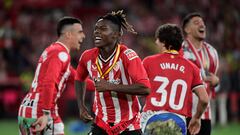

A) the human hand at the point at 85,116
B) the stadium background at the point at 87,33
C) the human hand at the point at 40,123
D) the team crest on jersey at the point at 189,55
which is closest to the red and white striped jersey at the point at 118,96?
the human hand at the point at 85,116

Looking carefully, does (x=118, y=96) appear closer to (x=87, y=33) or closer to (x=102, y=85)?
(x=102, y=85)

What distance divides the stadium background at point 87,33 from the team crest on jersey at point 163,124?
956 centimetres

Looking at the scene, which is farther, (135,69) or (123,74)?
(123,74)

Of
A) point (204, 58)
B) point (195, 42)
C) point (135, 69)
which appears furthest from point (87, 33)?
point (135, 69)

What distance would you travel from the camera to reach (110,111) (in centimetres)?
864

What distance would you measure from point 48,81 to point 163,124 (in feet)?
4.92

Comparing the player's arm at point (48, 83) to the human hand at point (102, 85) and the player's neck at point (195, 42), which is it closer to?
the human hand at point (102, 85)

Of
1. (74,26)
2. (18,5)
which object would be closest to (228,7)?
(18,5)

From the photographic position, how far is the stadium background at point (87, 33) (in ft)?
70.4

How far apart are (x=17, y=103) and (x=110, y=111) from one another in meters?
13.5

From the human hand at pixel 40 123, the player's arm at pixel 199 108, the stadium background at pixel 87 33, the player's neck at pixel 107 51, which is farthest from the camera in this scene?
the stadium background at pixel 87 33

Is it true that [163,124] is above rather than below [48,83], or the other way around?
below

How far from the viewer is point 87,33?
25625mm

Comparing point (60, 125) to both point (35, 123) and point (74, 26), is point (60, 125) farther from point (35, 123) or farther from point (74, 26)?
point (74, 26)
